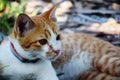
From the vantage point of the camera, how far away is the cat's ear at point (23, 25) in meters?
3.94

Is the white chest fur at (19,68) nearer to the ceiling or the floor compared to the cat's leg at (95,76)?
nearer to the ceiling

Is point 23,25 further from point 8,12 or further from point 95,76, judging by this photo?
point 8,12

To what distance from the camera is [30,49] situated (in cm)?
400

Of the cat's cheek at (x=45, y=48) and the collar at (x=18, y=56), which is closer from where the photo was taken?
the cat's cheek at (x=45, y=48)

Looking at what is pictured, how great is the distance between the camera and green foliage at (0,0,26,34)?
6.34 meters

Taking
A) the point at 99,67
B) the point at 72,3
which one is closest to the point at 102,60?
the point at 99,67

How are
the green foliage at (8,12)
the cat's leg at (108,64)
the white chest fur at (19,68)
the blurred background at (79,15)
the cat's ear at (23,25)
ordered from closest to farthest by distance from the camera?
the cat's ear at (23,25), the white chest fur at (19,68), the cat's leg at (108,64), the green foliage at (8,12), the blurred background at (79,15)

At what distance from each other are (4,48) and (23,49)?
317 mm

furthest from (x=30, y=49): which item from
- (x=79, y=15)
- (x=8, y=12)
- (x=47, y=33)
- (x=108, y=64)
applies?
(x=79, y=15)

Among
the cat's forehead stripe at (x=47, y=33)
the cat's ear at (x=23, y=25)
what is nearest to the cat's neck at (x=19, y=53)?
the cat's ear at (x=23, y=25)

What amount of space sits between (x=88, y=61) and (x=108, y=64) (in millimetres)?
304

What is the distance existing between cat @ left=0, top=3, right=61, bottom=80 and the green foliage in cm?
203

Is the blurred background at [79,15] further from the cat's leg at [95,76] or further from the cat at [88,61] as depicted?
the cat's leg at [95,76]

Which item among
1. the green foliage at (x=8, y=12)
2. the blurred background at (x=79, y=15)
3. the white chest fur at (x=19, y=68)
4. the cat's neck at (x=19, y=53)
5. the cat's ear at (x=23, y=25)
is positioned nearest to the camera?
the cat's ear at (x=23, y=25)
